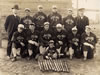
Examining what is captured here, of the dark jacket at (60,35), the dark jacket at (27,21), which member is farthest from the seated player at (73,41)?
the dark jacket at (27,21)

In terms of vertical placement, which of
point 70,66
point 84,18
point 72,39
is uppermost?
point 84,18

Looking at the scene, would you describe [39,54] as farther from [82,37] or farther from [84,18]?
[84,18]

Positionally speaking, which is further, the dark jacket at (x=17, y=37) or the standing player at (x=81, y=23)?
the standing player at (x=81, y=23)

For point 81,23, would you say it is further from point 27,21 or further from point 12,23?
point 12,23

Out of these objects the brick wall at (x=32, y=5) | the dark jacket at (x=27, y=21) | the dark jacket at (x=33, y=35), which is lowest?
the dark jacket at (x=33, y=35)

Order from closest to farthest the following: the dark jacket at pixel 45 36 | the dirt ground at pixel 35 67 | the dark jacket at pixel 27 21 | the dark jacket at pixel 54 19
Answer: the dirt ground at pixel 35 67 → the dark jacket at pixel 45 36 → the dark jacket at pixel 27 21 → the dark jacket at pixel 54 19

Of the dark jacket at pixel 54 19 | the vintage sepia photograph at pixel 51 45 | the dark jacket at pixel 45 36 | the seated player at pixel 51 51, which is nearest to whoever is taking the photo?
the vintage sepia photograph at pixel 51 45

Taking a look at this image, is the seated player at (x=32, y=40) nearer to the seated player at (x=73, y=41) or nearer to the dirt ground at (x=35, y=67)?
the dirt ground at (x=35, y=67)

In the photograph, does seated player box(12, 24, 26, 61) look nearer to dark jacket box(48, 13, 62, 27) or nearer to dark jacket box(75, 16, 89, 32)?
dark jacket box(48, 13, 62, 27)

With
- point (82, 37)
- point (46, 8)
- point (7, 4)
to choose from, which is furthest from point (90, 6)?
Answer: point (82, 37)
